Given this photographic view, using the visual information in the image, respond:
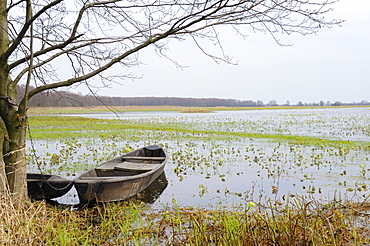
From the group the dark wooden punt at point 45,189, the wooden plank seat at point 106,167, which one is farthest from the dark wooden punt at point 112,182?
the dark wooden punt at point 45,189

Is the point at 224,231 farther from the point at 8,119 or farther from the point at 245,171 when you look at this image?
the point at 245,171

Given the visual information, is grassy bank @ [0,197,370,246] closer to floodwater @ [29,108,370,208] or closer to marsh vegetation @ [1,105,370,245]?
marsh vegetation @ [1,105,370,245]

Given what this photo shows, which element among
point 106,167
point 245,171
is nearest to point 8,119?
point 106,167

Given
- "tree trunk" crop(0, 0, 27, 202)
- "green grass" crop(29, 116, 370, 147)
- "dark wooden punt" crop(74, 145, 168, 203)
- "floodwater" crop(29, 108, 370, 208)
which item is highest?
"tree trunk" crop(0, 0, 27, 202)

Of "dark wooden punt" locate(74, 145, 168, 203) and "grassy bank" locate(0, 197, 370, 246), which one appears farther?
"dark wooden punt" locate(74, 145, 168, 203)

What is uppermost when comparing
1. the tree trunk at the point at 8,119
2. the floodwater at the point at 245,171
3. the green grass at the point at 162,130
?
the tree trunk at the point at 8,119

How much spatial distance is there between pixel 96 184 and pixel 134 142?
11.0 metres

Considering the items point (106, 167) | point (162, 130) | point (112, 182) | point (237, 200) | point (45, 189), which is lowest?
point (237, 200)

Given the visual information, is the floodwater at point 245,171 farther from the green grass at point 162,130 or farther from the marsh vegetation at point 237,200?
the green grass at point 162,130

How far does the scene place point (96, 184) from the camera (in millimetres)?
6082

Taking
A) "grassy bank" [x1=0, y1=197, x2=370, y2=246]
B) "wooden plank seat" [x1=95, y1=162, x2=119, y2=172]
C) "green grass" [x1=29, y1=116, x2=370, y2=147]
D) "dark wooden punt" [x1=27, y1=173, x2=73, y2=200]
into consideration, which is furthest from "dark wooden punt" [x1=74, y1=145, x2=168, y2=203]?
"green grass" [x1=29, y1=116, x2=370, y2=147]

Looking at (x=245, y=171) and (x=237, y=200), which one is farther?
(x=245, y=171)

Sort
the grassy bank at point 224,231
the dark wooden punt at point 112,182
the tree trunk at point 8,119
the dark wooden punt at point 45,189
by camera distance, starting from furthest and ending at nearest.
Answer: the dark wooden punt at point 45,189 → the dark wooden punt at point 112,182 → the tree trunk at point 8,119 → the grassy bank at point 224,231

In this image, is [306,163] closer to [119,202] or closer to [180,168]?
[180,168]
